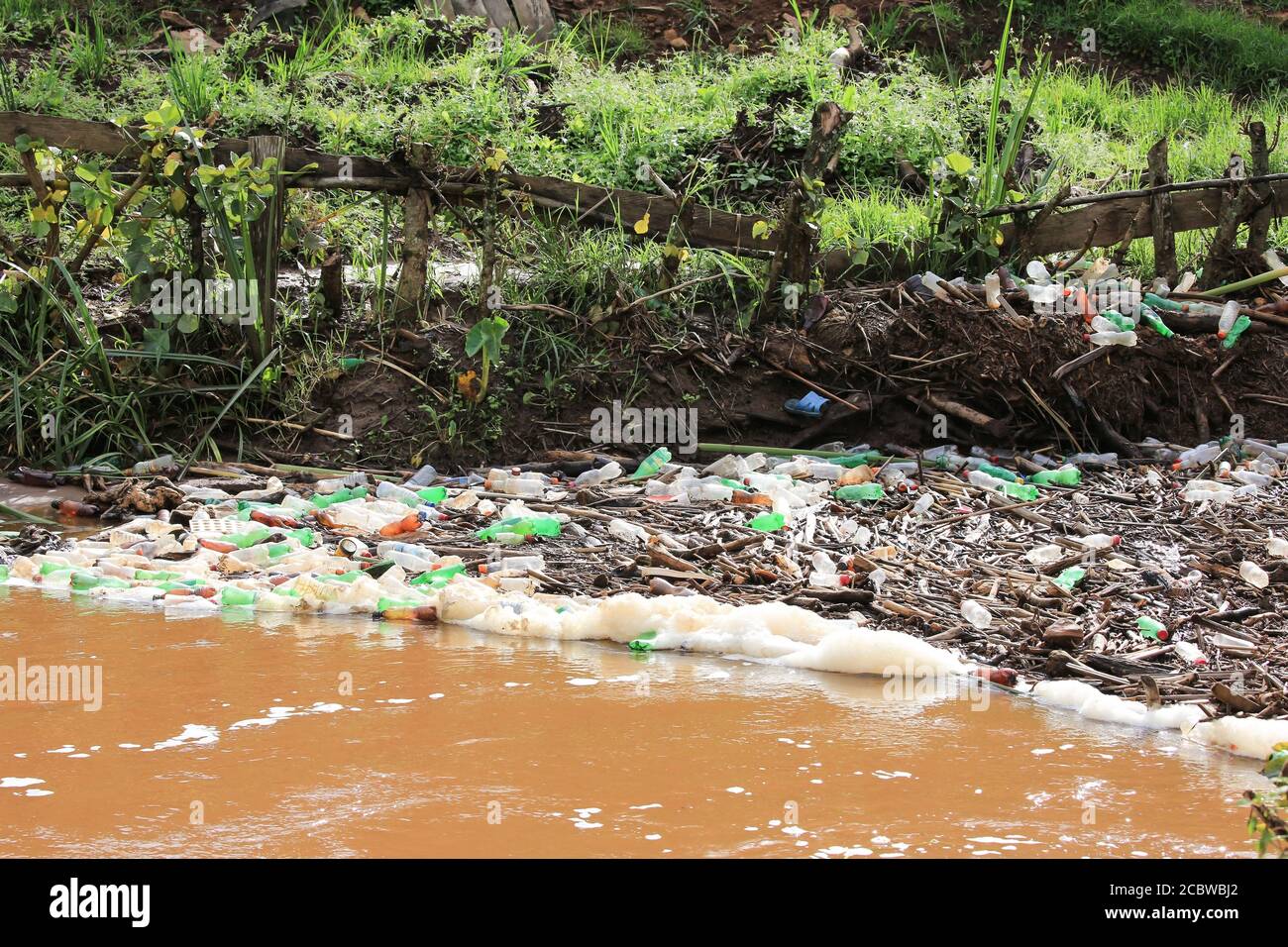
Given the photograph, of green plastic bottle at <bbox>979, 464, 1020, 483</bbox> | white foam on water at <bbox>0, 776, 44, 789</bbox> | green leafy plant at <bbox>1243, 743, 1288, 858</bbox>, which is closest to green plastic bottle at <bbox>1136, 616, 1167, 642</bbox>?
green leafy plant at <bbox>1243, 743, 1288, 858</bbox>

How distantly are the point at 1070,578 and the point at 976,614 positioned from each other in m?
0.44

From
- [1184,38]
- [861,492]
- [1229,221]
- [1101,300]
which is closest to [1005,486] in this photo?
[861,492]

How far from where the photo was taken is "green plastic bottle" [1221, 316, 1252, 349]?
5359mm

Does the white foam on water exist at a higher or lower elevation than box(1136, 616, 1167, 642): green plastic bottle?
lower

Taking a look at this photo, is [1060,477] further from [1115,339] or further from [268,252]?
[268,252]

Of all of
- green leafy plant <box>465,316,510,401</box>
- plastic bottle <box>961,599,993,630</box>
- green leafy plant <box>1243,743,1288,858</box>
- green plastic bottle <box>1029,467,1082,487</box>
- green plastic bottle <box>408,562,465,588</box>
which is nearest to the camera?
green leafy plant <box>1243,743,1288,858</box>

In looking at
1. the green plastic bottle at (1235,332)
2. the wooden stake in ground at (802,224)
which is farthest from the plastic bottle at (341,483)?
the green plastic bottle at (1235,332)

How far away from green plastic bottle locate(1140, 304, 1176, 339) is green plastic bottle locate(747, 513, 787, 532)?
2223 mm

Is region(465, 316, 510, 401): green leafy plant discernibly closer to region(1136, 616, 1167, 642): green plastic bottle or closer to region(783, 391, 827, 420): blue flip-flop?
region(783, 391, 827, 420): blue flip-flop

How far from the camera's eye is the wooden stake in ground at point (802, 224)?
526 cm

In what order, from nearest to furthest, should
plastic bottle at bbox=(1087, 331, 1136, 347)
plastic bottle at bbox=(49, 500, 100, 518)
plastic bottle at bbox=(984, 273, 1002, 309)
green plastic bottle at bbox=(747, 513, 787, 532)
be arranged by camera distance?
green plastic bottle at bbox=(747, 513, 787, 532), plastic bottle at bbox=(49, 500, 100, 518), plastic bottle at bbox=(1087, 331, 1136, 347), plastic bottle at bbox=(984, 273, 1002, 309)

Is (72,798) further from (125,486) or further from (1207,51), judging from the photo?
(1207,51)

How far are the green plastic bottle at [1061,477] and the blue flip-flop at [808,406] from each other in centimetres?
94

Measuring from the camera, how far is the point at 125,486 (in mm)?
4793
